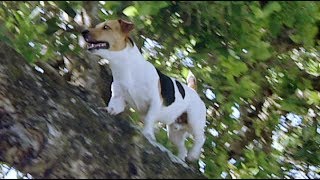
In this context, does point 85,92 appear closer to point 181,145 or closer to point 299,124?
point 181,145

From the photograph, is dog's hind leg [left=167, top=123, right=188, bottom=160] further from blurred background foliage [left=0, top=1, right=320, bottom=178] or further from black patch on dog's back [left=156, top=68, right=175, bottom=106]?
black patch on dog's back [left=156, top=68, right=175, bottom=106]

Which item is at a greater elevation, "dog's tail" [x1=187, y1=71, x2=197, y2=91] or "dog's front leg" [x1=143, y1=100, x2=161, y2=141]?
"dog's front leg" [x1=143, y1=100, x2=161, y2=141]

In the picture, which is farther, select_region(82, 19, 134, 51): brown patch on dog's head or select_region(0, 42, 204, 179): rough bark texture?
select_region(82, 19, 134, 51): brown patch on dog's head

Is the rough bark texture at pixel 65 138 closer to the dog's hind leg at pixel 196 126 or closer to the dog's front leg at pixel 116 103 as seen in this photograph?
the dog's front leg at pixel 116 103

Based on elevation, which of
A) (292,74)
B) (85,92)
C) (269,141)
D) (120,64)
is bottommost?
(269,141)

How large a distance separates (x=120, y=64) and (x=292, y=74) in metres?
1.79

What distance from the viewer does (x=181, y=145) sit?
203 inches

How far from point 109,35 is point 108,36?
10mm

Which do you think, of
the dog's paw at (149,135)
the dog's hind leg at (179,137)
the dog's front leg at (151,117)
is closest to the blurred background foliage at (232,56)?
the dog's hind leg at (179,137)

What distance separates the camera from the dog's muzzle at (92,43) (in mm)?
4371

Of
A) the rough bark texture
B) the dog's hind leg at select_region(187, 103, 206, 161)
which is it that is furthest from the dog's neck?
the dog's hind leg at select_region(187, 103, 206, 161)

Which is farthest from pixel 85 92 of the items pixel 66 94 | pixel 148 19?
pixel 148 19

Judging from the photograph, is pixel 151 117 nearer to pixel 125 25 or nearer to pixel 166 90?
pixel 166 90

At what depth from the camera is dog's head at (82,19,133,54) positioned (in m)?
4.38
